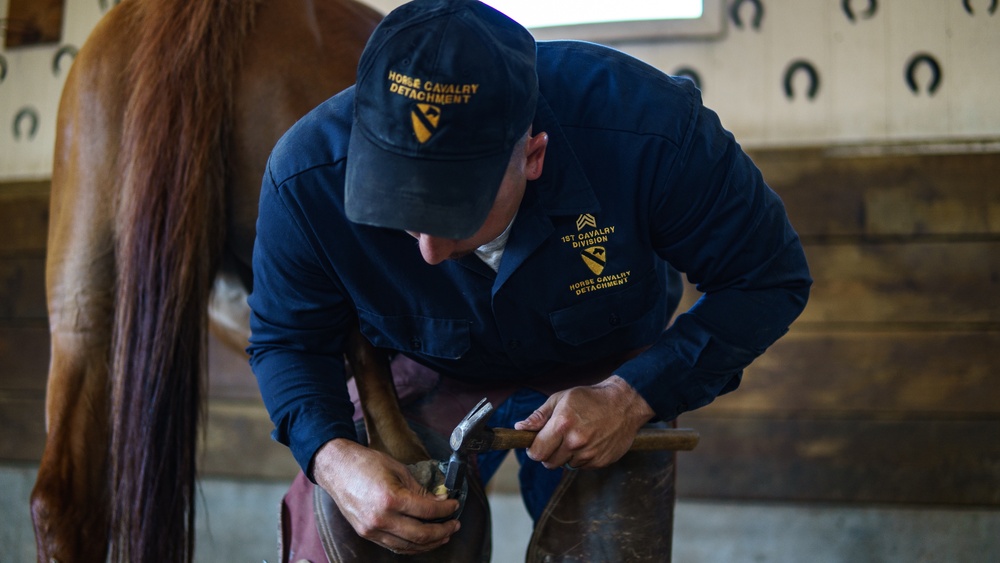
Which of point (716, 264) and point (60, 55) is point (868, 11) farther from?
point (60, 55)

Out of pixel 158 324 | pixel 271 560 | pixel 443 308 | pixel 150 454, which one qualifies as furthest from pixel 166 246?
pixel 271 560

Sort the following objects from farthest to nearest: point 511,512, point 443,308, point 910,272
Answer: point 511,512 → point 910,272 → point 443,308

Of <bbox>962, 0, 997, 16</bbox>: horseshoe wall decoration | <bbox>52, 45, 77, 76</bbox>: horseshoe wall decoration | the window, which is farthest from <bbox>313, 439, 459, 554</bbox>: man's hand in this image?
<bbox>52, 45, 77, 76</bbox>: horseshoe wall decoration

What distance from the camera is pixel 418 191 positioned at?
0.81 metres

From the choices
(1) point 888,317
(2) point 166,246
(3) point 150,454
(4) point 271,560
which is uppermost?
(2) point 166,246

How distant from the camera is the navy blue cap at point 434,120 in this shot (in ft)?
2.61

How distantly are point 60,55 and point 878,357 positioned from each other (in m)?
2.63

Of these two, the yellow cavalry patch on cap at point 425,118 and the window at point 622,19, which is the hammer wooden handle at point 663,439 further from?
the window at point 622,19

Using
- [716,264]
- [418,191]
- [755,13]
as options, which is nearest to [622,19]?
[755,13]

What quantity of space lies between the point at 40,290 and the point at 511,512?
1.62 m

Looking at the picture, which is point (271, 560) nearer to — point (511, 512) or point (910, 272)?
point (511, 512)

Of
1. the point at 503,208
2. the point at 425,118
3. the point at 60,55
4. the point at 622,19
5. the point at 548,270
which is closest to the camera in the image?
the point at 425,118

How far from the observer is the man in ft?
3.15

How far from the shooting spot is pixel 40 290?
2572mm
